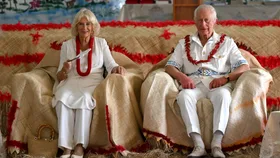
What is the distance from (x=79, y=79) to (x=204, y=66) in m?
1.02

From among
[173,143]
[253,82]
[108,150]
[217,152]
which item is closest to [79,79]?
[108,150]

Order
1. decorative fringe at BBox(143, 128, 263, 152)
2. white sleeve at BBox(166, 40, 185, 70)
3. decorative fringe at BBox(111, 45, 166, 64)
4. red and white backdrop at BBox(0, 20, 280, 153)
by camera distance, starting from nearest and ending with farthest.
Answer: decorative fringe at BBox(143, 128, 263, 152) → white sleeve at BBox(166, 40, 185, 70) → red and white backdrop at BBox(0, 20, 280, 153) → decorative fringe at BBox(111, 45, 166, 64)

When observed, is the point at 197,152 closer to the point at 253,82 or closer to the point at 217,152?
the point at 217,152

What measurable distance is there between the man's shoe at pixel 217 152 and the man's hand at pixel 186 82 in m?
0.56

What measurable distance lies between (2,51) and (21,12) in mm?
3388

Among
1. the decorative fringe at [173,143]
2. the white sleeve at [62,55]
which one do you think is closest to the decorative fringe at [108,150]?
the decorative fringe at [173,143]

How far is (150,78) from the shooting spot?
3.78 meters

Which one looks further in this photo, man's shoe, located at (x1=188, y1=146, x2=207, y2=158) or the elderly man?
the elderly man

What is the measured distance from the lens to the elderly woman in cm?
357

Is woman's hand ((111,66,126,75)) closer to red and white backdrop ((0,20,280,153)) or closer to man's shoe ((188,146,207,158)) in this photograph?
red and white backdrop ((0,20,280,153))

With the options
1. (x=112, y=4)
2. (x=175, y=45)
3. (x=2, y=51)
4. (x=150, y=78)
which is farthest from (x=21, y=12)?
(x=150, y=78)

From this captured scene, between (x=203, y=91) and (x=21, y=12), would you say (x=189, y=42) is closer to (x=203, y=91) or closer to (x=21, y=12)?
(x=203, y=91)

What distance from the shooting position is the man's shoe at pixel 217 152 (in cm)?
340

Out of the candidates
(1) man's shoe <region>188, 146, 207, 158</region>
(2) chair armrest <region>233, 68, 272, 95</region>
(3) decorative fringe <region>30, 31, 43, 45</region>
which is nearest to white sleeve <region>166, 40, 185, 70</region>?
(2) chair armrest <region>233, 68, 272, 95</region>
